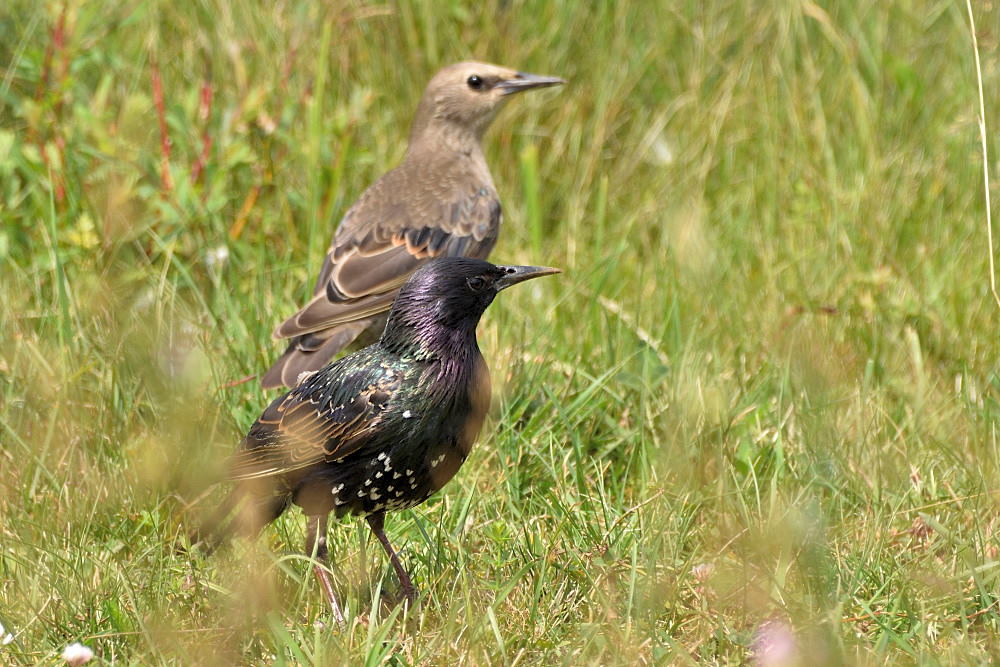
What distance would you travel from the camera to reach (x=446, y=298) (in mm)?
3818

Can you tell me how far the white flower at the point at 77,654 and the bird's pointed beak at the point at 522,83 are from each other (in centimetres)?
373

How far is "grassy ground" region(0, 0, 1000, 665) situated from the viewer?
340 cm

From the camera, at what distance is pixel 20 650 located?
339 centimetres

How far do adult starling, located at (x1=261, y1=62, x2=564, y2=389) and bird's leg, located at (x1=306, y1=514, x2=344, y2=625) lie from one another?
35.1 inches

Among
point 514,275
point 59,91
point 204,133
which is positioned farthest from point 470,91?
point 514,275

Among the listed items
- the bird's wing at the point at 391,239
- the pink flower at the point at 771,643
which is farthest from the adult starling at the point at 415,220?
the pink flower at the point at 771,643

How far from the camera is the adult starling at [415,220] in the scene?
5.14 meters

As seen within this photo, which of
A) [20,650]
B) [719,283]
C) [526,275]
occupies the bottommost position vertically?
[719,283]

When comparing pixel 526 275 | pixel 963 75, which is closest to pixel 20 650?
pixel 526 275

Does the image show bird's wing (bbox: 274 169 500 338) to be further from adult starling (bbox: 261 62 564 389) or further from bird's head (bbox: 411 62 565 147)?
bird's head (bbox: 411 62 565 147)

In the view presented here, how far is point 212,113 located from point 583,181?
5.85 ft

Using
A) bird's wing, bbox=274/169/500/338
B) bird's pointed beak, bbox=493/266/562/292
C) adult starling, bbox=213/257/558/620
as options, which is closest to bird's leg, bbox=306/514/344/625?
adult starling, bbox=213/257/558/620

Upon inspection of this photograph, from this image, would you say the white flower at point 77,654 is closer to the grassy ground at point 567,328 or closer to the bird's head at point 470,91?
the grassy ground at point 567,328

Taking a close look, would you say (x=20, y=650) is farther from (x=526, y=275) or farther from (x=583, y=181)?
(x=583, y=181)
